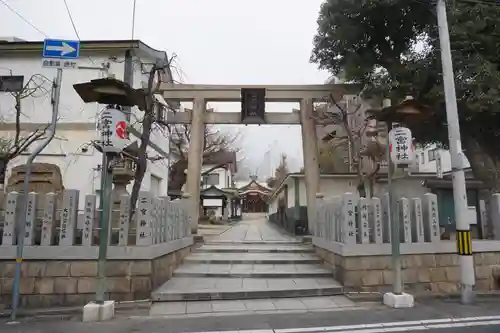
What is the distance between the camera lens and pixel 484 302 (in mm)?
7012

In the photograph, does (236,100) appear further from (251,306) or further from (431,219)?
(251,306)

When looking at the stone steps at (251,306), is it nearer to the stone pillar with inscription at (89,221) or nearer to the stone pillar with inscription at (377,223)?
the stone pillar with inscription at (377,223)

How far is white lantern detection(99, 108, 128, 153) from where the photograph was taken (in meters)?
6.05

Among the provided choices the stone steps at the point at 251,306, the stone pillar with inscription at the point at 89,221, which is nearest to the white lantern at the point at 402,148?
the stone steps at the point at 251,306

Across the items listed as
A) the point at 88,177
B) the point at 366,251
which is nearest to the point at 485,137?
the point at 366,251

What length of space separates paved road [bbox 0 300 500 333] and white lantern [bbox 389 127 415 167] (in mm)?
2714

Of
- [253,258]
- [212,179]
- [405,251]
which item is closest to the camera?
[405,251]

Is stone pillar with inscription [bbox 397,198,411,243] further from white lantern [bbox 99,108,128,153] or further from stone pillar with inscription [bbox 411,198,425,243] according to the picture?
white lantern [bbox 99,108,128,153]

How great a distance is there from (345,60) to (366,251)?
21.1ft

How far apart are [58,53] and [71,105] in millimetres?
8932

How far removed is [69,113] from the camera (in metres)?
14.0

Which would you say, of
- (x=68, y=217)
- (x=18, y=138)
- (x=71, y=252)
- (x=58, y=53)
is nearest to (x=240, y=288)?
(x=71, y=252)

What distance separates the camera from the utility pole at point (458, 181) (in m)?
7.02

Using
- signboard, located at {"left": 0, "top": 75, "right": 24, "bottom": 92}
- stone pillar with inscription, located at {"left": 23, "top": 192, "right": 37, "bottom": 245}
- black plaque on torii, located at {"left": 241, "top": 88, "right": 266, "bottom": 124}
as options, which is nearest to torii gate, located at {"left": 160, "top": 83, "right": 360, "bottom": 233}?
black plaque on torii, located at {"left": 241, "top": 88, "right": 266, "bottom": 124}
